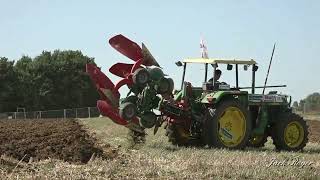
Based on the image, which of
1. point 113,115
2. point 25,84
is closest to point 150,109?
point 113,115

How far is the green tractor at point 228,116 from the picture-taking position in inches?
546

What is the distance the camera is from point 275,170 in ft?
28.7

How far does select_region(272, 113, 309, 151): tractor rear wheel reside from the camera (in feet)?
48.8

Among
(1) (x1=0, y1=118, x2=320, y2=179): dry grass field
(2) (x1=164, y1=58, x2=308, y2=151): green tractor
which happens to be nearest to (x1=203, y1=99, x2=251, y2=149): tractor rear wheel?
(2) (x1=164, y1=58, x2=308, y2=151): green tractor

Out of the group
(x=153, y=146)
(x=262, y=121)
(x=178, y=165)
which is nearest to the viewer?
(x=178, y=165)

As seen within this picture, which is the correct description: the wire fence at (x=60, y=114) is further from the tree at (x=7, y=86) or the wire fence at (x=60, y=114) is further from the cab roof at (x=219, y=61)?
the cab roof at (x=219, y=61)

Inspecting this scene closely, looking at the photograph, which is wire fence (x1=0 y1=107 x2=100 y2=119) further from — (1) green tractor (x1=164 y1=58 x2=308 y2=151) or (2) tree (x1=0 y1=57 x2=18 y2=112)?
(1) green tractor (x1=164 y1=58 x2=308 y2=151)

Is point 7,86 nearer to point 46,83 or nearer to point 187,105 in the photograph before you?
point 46,83

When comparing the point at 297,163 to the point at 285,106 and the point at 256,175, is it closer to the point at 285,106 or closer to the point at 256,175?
the point at 256,175

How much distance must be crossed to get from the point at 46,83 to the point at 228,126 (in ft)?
187

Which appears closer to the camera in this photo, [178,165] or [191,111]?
[178,165]

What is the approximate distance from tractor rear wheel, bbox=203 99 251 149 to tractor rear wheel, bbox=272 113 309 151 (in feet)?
3.79

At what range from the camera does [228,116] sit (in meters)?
14.0

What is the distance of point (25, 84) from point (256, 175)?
6160cm
